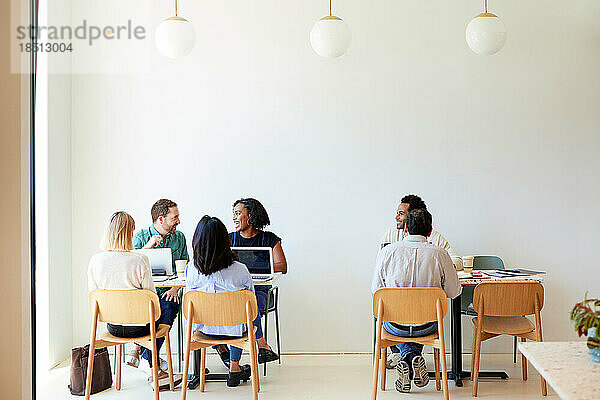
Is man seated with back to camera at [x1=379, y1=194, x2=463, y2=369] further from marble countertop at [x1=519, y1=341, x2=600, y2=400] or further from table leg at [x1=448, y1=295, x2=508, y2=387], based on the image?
marble countertop at [x1=519, y1=341, x2=600, y2=400]

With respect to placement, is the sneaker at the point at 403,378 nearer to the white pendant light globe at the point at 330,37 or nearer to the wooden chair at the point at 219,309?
the wooden chair at the point at 219,309

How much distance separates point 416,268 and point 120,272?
1795 mm

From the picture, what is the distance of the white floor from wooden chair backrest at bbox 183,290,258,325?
27.0 inches

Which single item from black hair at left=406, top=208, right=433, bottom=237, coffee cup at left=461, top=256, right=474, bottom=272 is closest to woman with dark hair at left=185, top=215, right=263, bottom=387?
black hair at left=406, top=208, right=433, bottom=237

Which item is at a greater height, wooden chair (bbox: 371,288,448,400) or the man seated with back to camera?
the man seated with back to camera

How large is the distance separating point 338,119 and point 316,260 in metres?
1.14

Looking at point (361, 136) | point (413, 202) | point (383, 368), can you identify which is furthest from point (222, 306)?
point (361, 136)

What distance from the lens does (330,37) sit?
4.68 meters

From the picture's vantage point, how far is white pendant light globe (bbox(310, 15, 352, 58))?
4.68 m

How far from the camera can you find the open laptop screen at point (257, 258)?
4758mm

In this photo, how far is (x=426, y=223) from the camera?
4.39m

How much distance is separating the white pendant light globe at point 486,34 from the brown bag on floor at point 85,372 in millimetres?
3204

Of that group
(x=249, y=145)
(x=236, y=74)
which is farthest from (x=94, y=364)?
(x=236, y=74)

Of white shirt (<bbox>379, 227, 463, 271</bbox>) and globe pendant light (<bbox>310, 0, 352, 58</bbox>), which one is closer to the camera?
globe pendant light (<bbox>310, 0, 352, 58</bbox>)
